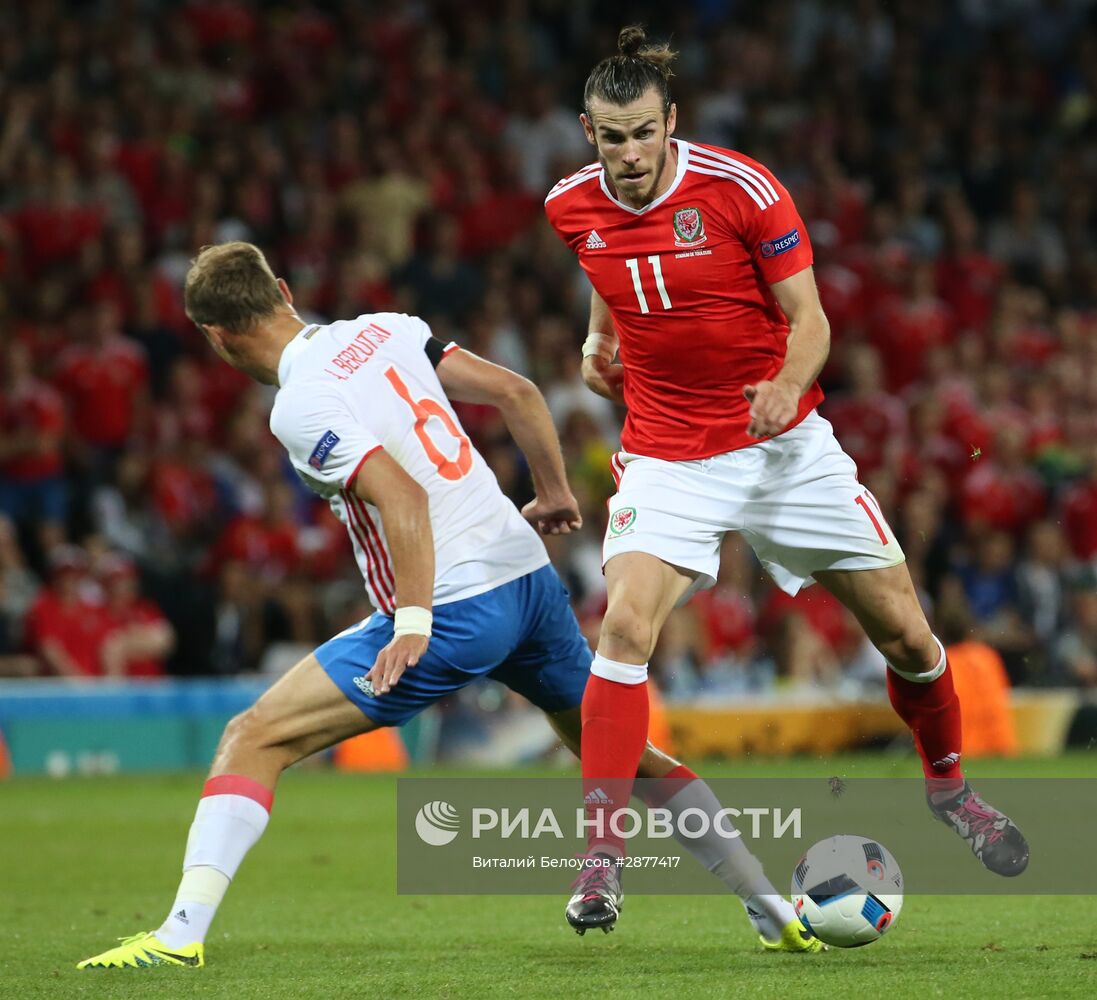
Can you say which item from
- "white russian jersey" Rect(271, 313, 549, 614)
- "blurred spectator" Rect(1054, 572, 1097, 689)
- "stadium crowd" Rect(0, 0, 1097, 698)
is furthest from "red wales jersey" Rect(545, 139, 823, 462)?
"blurred spectator" Rect(1054, 572, 1097, 689)

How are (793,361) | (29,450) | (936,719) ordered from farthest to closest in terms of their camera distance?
(29,450)
(936,719)
(793,361)

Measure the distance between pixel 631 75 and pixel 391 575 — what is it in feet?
5.43

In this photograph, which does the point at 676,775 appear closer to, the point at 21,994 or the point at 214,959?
the point at 214,959

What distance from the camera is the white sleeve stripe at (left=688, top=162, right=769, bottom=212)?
Answer: 19.0 feet

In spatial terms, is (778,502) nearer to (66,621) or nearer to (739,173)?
(739,173)

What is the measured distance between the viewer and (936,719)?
6355 millimetres

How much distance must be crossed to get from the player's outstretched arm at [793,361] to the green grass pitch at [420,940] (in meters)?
1.55

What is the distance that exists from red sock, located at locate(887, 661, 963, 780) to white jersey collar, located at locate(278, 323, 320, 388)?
A: 2.25 m

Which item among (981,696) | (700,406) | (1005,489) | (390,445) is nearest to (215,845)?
(390,445)

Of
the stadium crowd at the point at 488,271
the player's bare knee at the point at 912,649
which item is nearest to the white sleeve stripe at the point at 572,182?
the player's bare knee at the point at 912,649

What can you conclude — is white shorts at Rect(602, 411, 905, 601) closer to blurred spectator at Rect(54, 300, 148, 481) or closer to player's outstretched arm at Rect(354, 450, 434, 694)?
player's outstretched arm at Rect(354, 450, 434, 694)

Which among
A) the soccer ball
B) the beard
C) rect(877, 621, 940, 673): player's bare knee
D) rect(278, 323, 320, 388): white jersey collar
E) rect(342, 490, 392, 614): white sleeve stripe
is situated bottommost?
the soccer ball

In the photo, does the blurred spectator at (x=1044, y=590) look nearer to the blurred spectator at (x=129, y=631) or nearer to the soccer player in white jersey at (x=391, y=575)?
the blurred spectator at (x=129, y=631)

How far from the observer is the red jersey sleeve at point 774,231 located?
228 inches
